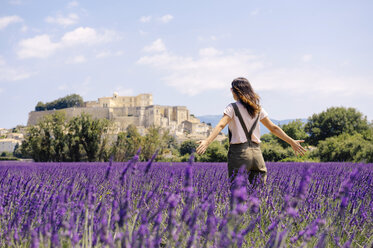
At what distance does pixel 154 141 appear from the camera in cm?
2531

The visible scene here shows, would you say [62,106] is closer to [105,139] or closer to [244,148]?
[105,139]

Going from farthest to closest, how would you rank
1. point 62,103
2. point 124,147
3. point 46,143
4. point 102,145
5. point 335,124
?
point 62,103, point 335,124, point 124,147, point 46,143, point 102,145

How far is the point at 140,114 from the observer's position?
295ft

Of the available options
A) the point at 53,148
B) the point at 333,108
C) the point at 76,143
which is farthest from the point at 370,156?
the point at 333,108

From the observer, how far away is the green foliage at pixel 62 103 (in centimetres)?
9838

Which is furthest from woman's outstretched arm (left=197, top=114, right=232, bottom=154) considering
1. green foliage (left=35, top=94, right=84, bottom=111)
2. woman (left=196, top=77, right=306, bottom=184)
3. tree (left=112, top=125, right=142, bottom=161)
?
green foliage (left=35, top=94, right=84, bottom=111)

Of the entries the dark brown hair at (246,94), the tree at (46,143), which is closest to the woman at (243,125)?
the dark brown hair at (246,94)

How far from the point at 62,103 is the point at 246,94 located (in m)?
101

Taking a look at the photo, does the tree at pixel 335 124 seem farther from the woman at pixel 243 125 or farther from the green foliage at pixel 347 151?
the woman at pixel 243 125

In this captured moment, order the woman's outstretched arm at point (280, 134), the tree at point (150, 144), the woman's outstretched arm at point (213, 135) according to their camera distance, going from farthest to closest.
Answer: the tree at point (150, 144) < the woman's outstretched arm at point (280, 134) < the woman's outstretched arm at point (213, 135)

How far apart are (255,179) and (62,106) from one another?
10070 centimetres

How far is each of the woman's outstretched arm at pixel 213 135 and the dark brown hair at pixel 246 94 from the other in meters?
0.20

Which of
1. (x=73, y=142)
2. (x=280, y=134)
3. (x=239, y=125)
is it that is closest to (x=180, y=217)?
(x=239, y=125)

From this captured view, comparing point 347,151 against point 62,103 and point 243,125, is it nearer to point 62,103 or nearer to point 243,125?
point 243,125
